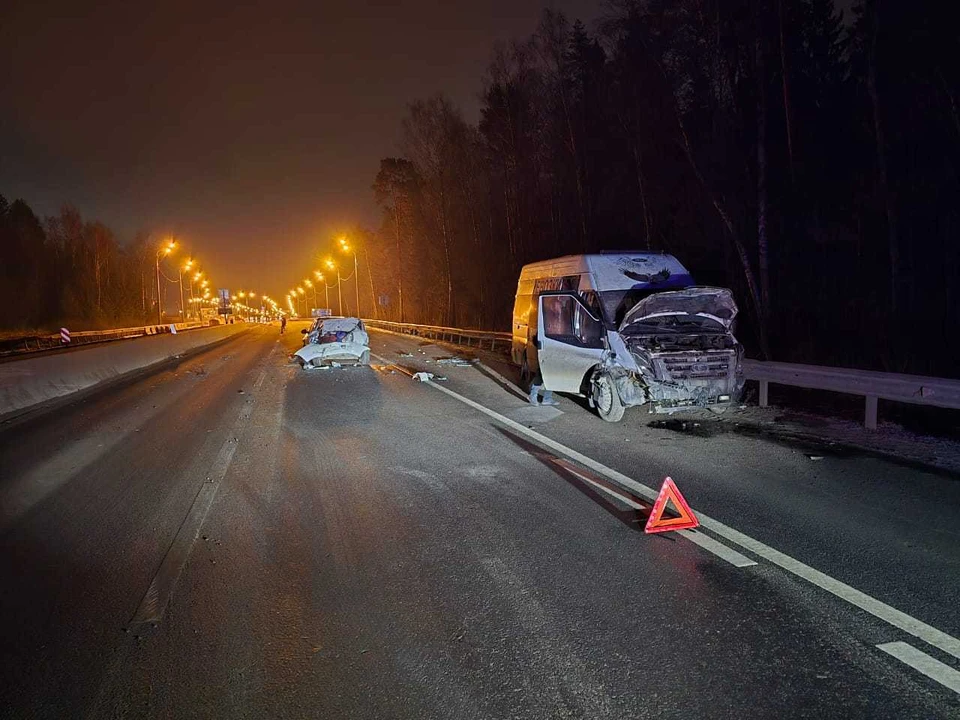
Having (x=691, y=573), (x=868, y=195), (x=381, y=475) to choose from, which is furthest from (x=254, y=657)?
(x=868, y=195)

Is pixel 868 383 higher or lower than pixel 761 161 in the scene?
lower

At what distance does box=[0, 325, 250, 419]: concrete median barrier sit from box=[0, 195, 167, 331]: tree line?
52350 mm

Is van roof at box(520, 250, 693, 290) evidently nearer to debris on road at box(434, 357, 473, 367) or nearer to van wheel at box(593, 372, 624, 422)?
van wheel at box(593, 372, 624, 422)

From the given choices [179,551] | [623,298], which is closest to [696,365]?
[623,298]

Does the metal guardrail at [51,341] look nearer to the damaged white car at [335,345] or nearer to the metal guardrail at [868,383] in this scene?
the damaged white car at [335,345]

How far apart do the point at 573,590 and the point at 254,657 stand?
1913 mm

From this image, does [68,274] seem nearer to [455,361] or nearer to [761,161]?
[455,361]

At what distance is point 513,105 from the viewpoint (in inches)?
1411

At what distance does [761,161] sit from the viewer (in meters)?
17.4

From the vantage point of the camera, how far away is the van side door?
10.8 m

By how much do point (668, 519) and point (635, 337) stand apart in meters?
5.18

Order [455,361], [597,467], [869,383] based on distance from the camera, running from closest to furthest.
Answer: [597,467] → [869,383] → [455,361]

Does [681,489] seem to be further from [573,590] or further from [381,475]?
[381,475]

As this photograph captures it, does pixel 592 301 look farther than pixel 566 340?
Yes
